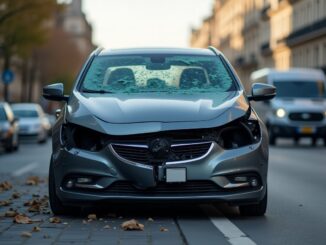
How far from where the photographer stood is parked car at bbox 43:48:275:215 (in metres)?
8.04

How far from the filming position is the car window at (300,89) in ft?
98.6

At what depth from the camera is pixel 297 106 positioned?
29422 millimetres

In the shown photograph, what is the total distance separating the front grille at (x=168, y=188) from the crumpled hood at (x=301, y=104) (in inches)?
849

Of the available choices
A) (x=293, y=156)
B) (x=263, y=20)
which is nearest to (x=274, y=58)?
(x=263, y=20)

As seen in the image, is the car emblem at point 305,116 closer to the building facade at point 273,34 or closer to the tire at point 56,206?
the tire at point 56,206

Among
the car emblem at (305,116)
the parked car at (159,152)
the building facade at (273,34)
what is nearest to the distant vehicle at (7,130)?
the car emblem at (305,116)

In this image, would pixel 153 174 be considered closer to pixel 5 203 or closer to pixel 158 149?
pixel 158 149

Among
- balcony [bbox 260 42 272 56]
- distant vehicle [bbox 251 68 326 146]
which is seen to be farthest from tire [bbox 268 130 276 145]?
balcony [bbox 260 42 272 56]

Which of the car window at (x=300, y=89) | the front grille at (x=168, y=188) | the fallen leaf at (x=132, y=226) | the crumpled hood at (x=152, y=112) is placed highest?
the crumpled hood at (x=152, y=112)

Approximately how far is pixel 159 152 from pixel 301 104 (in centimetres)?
2196

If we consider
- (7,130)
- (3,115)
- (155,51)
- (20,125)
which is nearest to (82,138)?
(155,51)

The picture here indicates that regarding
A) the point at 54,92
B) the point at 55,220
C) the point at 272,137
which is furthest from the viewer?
the point at 272,137

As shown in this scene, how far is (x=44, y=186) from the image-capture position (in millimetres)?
12992

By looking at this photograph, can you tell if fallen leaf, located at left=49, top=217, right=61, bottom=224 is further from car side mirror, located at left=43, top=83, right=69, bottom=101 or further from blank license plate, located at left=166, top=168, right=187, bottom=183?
car side mirror, located at left=43, top=83, right=69, bottom=101
